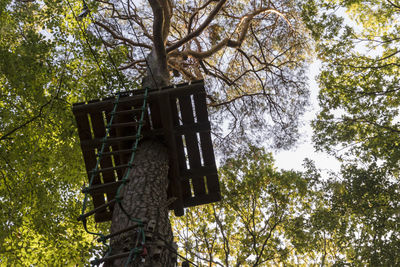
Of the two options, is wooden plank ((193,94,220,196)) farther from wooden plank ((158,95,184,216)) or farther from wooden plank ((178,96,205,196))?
wooden plank ((158,95,184,216))

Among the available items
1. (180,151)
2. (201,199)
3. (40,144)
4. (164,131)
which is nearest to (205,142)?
(180,151)

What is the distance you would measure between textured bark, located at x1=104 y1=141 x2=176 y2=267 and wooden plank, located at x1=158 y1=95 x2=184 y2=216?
0.16 metres

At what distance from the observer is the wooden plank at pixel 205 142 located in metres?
4.58

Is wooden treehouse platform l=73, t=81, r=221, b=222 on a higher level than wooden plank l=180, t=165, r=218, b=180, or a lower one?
higher

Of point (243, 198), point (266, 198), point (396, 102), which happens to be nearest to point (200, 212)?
point (243, 198)

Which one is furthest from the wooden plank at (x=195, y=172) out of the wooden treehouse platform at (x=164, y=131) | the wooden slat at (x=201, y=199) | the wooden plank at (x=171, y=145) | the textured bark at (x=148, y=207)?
the textured bark at (x=148, y=207)

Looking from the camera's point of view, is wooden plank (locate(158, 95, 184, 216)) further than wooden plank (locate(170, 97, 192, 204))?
No

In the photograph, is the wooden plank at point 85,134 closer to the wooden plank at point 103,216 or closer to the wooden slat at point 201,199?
the wooden plank at point 103,216

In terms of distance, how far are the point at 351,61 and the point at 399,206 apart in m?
4.46

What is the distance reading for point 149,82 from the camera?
5.78 metres

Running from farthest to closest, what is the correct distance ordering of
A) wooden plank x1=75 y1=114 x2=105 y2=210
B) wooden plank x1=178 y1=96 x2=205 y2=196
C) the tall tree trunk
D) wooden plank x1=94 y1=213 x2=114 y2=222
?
1. wooden plank x1=94 y1=213 x2=114 y2=222
2. wooden plank x1=178 y1=96 x2=205 y2=196
3. wooden plank x1=75 y1=114 x2=105 y2=210
4. the tall tree trunk

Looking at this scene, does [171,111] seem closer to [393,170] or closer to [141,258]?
[141,258]

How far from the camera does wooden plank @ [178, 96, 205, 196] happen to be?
4617 mm

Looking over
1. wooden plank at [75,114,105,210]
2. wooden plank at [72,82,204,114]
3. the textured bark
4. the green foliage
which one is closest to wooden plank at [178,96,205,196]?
wooden plank at [72,82,204,114]
